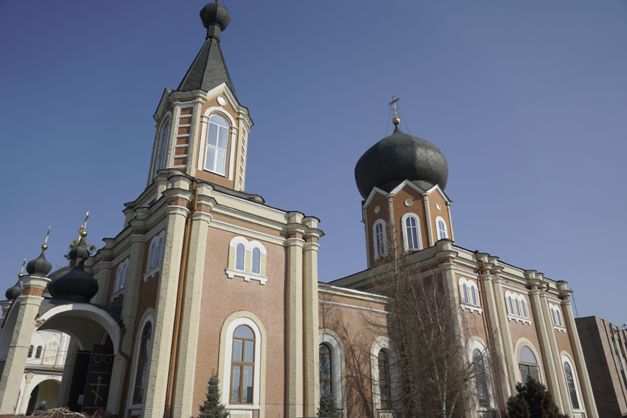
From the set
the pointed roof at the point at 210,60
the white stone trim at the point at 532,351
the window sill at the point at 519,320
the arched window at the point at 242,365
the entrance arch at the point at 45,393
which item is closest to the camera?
the arched window at the point at 242,365

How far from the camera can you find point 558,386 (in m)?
25.6

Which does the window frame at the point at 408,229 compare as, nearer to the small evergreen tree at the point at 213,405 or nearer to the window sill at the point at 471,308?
the window sill at the point at 471,308

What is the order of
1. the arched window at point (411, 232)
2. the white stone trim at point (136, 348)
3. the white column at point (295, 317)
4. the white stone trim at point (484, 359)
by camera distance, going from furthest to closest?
the arched window at point (411, 232)
the white stone trim at point (484, 359)
the white column at point (295, 317)
the white stone trim at point (136, 348)

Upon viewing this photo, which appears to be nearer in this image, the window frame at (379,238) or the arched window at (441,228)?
the arched window at (441,228)

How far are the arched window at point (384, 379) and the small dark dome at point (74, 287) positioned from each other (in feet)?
39.4

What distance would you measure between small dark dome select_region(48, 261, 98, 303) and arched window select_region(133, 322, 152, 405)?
3424 millimetres

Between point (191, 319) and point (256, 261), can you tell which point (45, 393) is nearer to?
point (256, 261)

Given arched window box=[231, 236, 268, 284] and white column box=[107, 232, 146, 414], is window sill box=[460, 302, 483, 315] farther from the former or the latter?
white column box=[107, 232, 146, 414]

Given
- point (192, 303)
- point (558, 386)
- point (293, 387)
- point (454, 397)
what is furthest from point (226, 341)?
point (558, 386)

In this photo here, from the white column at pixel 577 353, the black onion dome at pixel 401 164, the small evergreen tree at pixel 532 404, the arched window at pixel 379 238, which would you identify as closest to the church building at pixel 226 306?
the white column at pixel 577 353

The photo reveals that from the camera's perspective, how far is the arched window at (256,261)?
1710 centimetres

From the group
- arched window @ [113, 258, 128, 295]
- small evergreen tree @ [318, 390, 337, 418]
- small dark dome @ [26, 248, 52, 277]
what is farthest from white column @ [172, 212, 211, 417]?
small dark dome @ [26, 248, 52, 277]

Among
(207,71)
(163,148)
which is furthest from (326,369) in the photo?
(207,71)

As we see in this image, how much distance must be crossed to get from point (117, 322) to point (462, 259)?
16.1 metres
